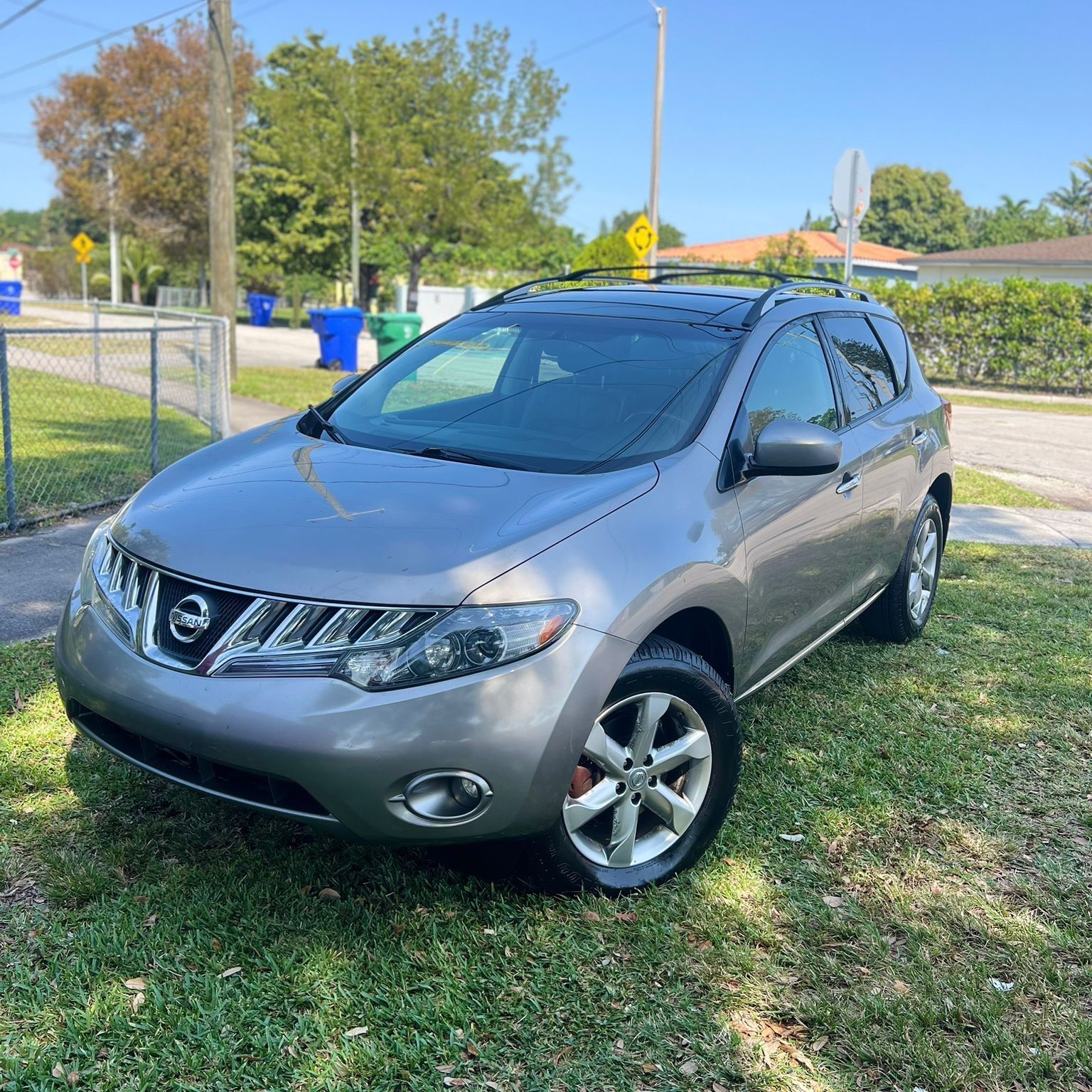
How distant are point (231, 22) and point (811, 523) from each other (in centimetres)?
1438

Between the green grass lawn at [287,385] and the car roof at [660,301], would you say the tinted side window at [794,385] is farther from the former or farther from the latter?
Result: the green grass lawn at [287,385]

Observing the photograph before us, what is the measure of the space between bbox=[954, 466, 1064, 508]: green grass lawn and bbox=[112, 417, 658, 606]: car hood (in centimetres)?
746

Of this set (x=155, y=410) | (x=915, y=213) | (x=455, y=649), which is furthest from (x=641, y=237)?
(x=915, y=213)

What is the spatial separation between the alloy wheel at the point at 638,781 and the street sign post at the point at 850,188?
9.28 metres

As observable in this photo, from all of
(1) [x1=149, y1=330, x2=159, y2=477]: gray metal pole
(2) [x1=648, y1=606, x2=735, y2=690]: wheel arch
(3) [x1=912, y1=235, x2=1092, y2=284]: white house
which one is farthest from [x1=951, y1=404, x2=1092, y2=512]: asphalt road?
(3) [x1=912, y1=235, x2=1092, y2=284]: white house

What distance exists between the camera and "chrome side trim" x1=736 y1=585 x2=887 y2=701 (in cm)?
375

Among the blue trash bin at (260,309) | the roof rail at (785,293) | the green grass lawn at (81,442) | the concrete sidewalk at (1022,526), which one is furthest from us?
the blue trash bin at (260,309)

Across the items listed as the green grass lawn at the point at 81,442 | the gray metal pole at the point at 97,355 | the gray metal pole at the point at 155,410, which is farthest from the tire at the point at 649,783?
the gray metal pole at the point at 97,355

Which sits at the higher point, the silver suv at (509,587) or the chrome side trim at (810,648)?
the silver suv at (509,587)

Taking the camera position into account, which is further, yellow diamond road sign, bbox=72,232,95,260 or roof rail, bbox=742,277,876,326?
yellow diamond road sign, bbox=72,232,95,260

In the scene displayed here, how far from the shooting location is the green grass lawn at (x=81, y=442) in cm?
772

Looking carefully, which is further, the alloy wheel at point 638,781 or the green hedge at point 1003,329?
the green hedge at point 1003,329

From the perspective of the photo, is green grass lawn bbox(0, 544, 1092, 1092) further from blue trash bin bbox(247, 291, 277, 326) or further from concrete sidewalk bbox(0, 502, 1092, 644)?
blue trash bin bbox(247, 291, 277, 326)

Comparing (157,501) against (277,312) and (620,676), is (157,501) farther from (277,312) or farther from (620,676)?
(277,312)
